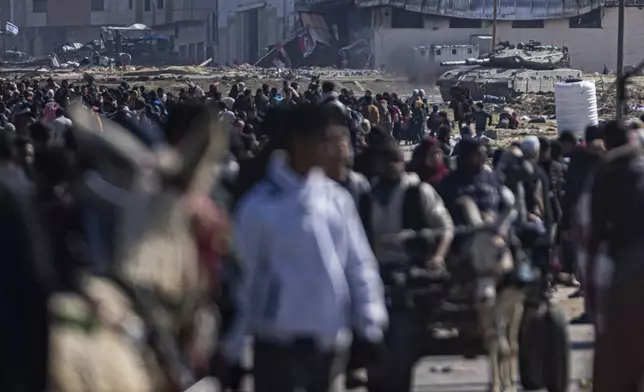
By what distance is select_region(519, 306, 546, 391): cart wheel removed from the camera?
8.64m

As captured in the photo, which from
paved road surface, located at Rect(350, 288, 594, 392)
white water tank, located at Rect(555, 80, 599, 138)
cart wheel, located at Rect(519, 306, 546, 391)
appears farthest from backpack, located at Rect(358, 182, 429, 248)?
white water tank, located at Rect(555, 80, 599, 138)

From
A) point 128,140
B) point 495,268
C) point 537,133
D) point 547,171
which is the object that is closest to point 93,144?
point 128,140

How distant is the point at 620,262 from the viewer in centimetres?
620

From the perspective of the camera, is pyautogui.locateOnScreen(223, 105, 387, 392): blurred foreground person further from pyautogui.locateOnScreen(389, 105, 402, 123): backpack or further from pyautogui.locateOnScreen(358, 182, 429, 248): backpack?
pyautogui.locateOnScreen(389, 105, 402, 123): backpack

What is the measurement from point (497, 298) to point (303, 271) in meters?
3.02

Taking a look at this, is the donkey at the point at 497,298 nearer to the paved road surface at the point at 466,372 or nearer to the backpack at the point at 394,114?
the paved road surface at the point at 466,372

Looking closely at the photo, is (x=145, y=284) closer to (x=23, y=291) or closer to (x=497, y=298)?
(x=23, y=291)

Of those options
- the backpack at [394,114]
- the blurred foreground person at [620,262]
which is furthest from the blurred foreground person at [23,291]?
the backpack at [394,114]

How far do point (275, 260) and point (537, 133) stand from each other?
30.3 metres

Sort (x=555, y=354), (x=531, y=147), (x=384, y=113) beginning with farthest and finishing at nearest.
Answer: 1. (x=384, y=113)
2. (x=531, y=147)
3. (x=555, y=354)

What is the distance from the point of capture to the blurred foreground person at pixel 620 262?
609cm

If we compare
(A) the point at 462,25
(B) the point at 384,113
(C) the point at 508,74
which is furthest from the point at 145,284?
(A) the point at 462,25

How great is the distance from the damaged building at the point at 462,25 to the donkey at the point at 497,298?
69.3 m

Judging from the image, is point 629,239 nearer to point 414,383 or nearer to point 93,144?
point 93,144
